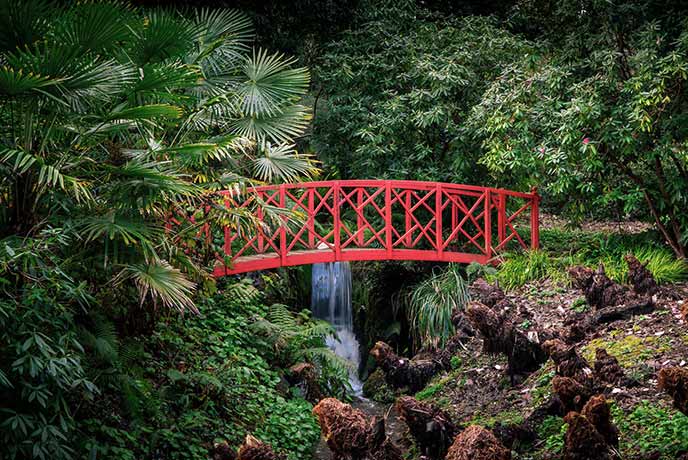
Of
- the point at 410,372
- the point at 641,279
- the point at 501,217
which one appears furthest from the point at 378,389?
the point at 641,279

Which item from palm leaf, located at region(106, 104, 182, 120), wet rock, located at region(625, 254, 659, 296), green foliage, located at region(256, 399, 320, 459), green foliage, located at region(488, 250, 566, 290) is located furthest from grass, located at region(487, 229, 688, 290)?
palm leaf, located at region(106, 104, 182, 120)

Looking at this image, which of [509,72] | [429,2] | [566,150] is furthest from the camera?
[429,2]

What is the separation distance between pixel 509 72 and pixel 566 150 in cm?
193

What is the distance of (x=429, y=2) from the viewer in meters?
18.0

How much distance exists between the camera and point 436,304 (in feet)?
39.2

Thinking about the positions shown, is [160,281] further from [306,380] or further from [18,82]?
[306,380]

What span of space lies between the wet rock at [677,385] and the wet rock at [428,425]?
1.85 m

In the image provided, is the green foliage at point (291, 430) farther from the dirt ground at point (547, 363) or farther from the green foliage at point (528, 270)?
the green foliage at point (528, 270)

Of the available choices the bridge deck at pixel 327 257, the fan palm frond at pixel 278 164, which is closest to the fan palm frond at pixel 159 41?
the fan palm frond at pixel 278 164

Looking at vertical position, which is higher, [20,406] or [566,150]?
[566,150]

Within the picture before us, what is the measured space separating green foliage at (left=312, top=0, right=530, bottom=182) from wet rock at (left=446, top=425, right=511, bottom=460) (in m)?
7.71

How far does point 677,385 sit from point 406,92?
856cm

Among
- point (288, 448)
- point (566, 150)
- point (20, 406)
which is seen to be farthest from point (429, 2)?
point (20, 406)

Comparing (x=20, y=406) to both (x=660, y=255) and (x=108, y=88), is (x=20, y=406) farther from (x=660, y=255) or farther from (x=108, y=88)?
(x=660, y=255)
